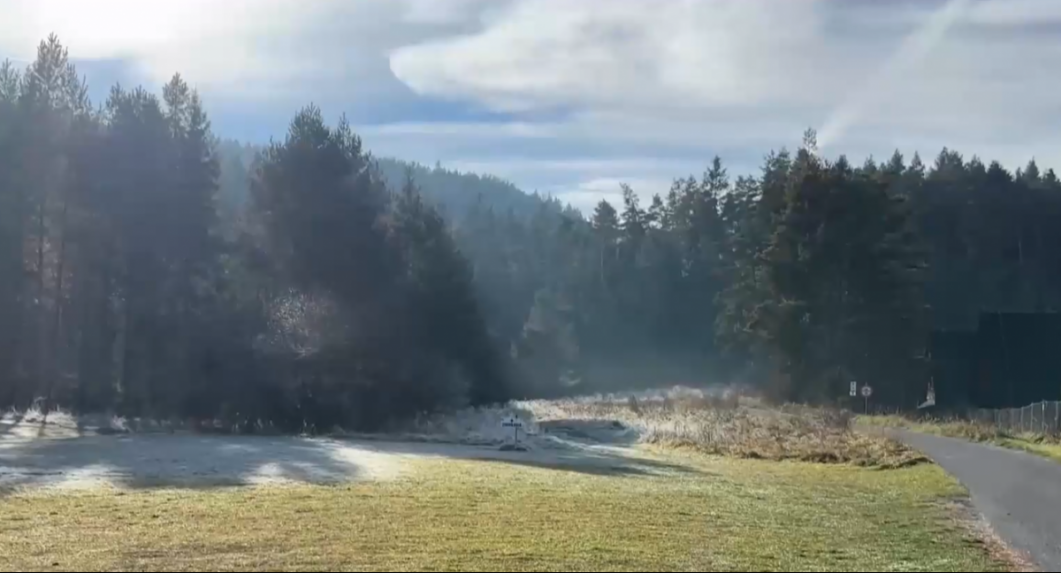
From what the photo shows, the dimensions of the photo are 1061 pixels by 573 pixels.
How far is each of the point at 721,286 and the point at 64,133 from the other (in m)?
52.5

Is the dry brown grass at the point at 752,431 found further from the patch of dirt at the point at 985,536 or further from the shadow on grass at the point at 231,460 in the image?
the patch of dirt at the point at 985,536

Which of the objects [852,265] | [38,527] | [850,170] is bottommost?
[38,527]

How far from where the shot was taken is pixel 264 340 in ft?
131

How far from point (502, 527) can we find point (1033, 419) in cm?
2477

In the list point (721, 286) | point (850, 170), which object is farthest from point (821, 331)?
point (721, 286)

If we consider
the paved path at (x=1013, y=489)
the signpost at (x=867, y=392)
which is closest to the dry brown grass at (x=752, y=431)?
the paved path at (x=1013, y=489)

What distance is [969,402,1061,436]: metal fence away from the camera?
31.5 m

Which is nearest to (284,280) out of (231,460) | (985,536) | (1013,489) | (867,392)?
(231,460)

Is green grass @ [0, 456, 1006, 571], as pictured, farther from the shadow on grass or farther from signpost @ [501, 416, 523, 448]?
signpost @ [501, 416, 523, 448]

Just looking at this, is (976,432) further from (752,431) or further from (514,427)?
(514,427)

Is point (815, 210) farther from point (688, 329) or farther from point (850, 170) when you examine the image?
point (688, 329)

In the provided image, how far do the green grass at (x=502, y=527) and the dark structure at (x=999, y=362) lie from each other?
31.9 m

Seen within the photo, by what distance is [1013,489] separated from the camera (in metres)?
19.6

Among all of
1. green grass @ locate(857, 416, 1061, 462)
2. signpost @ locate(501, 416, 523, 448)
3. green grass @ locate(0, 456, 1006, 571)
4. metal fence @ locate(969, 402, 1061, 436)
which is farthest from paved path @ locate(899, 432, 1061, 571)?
signpost @ locate(501, 416, 523, 448)
